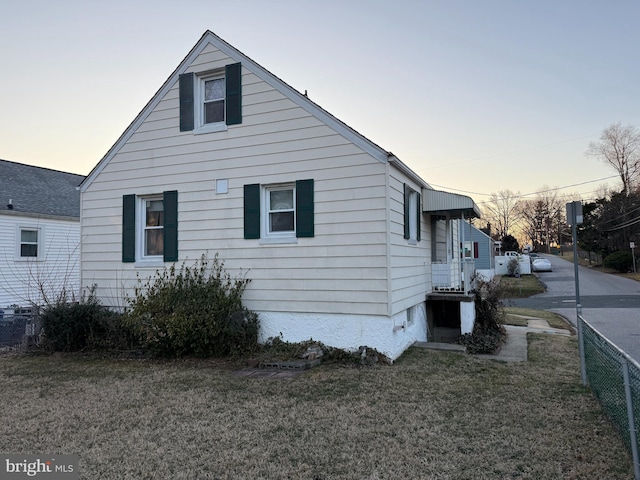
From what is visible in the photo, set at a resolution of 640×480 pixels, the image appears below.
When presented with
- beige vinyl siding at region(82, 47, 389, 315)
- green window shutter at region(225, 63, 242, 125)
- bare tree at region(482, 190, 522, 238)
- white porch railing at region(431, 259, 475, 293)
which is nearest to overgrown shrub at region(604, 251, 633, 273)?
bare tree at region(482, 190, 522, 238)

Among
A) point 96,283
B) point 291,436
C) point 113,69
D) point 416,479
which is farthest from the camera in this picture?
point 113,69

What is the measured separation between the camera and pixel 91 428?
498 centimetres

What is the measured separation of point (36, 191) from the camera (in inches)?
746

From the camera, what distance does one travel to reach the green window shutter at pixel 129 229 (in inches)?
407

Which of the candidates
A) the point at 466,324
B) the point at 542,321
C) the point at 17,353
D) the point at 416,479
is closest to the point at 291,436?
the point at 416,479

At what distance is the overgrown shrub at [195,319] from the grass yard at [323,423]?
72 cm

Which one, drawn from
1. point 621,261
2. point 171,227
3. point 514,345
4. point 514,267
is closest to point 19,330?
point 171,227

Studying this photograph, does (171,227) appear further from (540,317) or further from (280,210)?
(540,317)

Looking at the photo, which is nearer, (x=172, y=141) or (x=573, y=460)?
(x=573, y=460)

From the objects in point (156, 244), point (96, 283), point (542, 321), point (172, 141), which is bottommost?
point (542, 321)

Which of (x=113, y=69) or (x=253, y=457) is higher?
(x=113, y=69)

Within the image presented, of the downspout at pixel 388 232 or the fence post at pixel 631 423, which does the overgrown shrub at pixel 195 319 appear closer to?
the downspout at pixel 388 232

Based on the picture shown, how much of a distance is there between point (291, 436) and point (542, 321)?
1280 centimetres

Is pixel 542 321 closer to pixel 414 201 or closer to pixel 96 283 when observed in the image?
pixel 414 201
